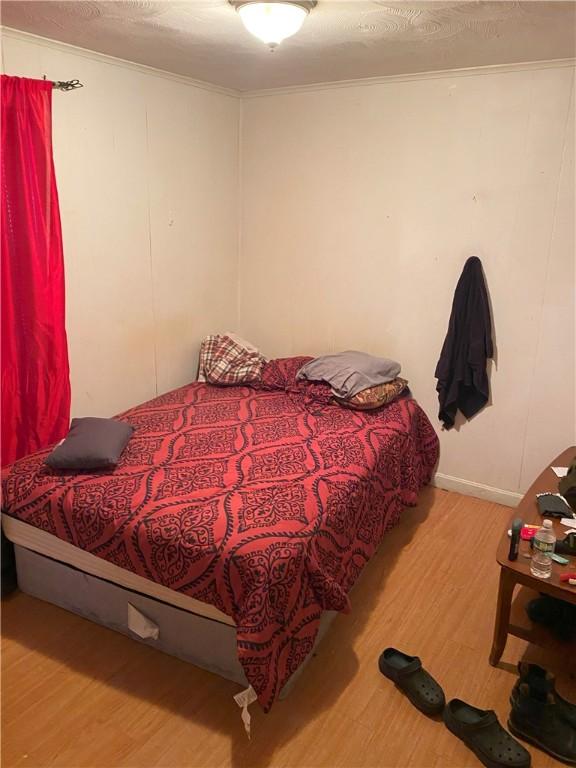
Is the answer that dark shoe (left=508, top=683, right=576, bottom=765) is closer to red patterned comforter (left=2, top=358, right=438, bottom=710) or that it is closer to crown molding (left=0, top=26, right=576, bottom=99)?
red patterned comforter (left=2, top=358, right=438, bottom=710)

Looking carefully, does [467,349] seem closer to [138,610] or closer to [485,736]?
[485,736]

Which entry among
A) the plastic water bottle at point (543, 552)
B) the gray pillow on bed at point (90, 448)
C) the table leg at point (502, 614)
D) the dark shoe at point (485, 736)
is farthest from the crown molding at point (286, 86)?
the dark shoe at point (485, 736)

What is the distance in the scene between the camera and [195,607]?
2.05 metres

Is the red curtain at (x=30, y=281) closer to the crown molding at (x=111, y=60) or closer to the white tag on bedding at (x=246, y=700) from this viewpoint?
the crown molding at (x=111, y=60)

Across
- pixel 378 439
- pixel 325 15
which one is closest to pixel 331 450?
pixel 378 439

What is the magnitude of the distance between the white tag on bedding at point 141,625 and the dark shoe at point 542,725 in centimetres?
130

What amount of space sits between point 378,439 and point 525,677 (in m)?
1.19

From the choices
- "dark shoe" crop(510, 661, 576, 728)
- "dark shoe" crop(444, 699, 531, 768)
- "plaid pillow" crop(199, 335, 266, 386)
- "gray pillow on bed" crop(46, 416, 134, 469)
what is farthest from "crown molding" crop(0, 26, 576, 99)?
"dark shoe" crop(444, 699, 531, 768)

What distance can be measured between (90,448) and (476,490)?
2237mm

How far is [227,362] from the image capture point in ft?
11.7

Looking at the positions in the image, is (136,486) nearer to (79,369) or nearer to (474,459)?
(79,369)

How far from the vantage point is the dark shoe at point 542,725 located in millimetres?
1849

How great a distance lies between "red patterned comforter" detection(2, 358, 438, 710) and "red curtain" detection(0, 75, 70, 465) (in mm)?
234

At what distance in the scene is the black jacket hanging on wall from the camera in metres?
3.11
